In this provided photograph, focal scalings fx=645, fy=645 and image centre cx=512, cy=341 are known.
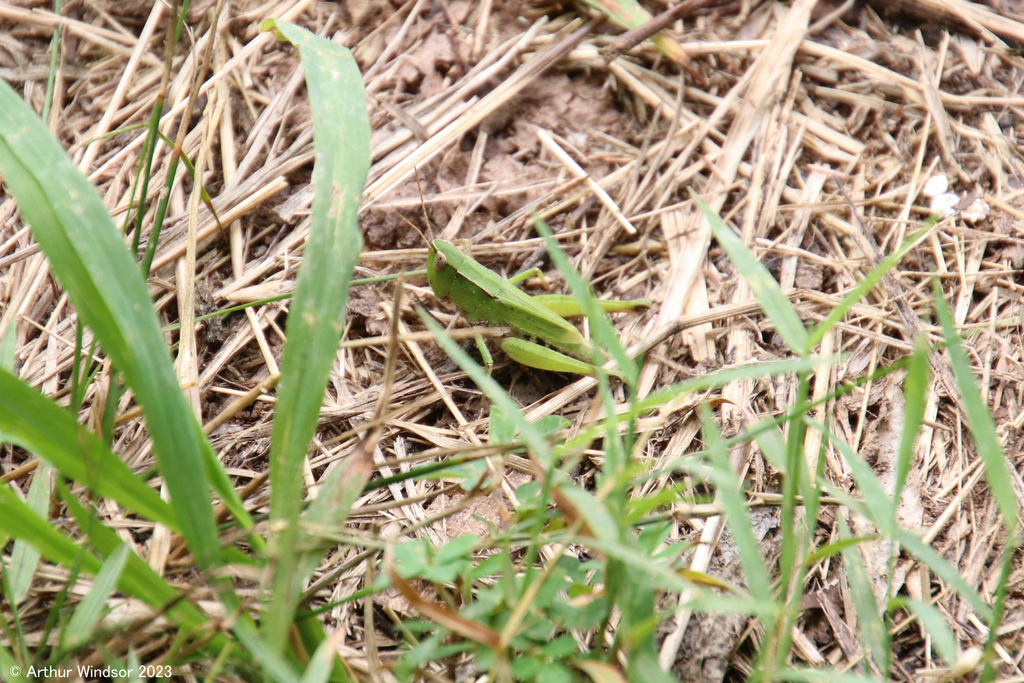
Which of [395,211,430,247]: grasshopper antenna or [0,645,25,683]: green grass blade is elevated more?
[395,211,430,247]: grasshopper antenna

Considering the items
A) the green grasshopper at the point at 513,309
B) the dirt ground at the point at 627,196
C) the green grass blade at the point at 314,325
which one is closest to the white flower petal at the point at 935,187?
the dirt ground at the point at 627,196

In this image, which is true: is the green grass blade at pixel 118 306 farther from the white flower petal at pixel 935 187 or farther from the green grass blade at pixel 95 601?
the white flower petal at pixel 935 187

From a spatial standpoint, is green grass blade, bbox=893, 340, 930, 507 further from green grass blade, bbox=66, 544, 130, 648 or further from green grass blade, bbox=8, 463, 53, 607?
green grass blade, bbox=8, 463, 53, 607

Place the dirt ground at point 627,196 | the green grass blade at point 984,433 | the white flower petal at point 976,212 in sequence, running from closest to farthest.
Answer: the green grass blade at point 984,433 < the dirt ground at point 627,196 < the white flower petal at point 976,212

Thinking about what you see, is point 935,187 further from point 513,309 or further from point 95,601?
point 95,601

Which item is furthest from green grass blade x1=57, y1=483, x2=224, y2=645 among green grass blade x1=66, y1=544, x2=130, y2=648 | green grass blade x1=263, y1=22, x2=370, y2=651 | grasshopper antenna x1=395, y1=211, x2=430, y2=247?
grasshopper antenna x1=395, y1=211, x2=430, y2=247

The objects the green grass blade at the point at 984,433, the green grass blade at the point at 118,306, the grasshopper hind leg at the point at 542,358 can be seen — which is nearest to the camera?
the green grass blade at the point at 984,433
